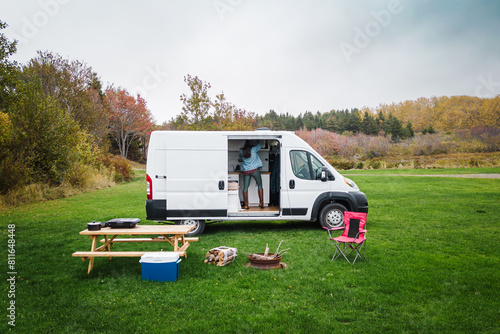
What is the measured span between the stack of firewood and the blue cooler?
86 centimetres

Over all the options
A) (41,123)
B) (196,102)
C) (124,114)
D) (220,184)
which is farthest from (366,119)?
(220,184)

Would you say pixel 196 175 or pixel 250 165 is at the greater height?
pixel 250 165

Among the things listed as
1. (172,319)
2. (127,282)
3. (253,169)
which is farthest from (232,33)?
(172,319)

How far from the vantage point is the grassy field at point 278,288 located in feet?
12.3

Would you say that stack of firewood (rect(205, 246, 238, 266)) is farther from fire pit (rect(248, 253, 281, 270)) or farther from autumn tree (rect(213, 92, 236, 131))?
autumn tree (rect(213, 92, 236, 131))

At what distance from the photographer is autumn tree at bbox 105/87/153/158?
38.9m

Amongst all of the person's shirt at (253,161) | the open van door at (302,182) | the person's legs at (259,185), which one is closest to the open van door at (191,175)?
the person's shirt at (253,161)

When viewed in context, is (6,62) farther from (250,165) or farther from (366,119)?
(366,119)

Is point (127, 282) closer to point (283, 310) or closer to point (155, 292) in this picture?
point (155, 292)

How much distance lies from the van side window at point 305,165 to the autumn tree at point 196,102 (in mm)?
16502

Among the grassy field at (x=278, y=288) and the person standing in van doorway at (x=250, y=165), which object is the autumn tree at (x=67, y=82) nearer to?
the person standing in van doorway at (x=250, y=165)

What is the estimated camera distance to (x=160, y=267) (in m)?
5.00

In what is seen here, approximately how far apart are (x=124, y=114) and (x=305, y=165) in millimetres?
35721

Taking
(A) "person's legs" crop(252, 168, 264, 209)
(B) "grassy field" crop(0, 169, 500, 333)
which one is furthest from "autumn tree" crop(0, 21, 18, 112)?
(A) "person's legs" crop(252, 168, 264, 209)
